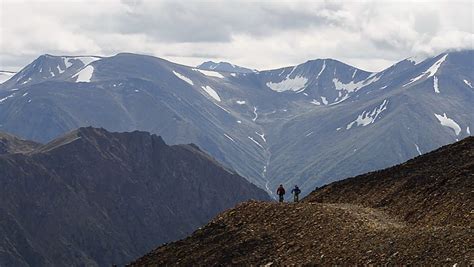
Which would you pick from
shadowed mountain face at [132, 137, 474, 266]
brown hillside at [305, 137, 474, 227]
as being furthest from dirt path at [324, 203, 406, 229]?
brown hillside at [305, 137, 474, 227]

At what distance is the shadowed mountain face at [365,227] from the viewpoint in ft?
109

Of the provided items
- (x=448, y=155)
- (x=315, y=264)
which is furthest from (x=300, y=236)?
(x=448, y=155)

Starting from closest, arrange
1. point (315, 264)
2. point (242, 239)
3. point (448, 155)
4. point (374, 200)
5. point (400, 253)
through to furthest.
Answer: point (400, 253) < point (315, 264) < point (242, 239) < point (374, 200) < point (448, 155)

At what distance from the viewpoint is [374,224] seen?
1652 inches

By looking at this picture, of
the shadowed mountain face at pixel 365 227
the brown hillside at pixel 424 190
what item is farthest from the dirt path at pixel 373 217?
the brown hillside at pixel 424 190

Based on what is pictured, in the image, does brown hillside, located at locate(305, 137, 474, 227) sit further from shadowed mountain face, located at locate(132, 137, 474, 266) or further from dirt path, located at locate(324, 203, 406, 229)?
dirt path, located at locate(324, 203, 406, 229)

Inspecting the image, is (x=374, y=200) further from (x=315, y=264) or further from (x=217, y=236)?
(x=315, y=264)

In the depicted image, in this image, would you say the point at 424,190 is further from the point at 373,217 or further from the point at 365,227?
the point at 365,227

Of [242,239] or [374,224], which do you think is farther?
[242,239]

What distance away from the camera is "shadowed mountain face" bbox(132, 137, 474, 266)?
33.3 meters

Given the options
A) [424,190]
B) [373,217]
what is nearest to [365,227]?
[373,217]

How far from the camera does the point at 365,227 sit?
134 ft

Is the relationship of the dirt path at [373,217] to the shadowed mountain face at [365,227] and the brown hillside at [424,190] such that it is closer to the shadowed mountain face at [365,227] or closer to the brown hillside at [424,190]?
the shadowed mountain face at [365,227]

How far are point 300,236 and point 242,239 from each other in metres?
4.62
